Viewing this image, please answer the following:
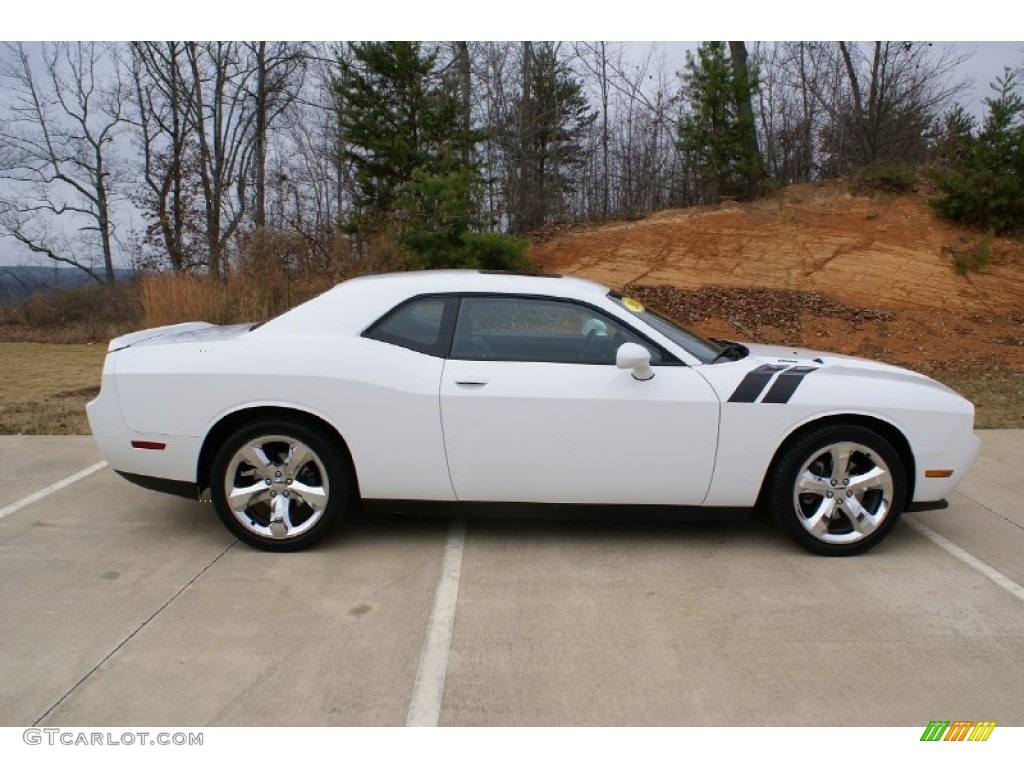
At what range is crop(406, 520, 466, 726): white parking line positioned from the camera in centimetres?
286

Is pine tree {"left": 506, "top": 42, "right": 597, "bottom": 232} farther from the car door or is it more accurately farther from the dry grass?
the car door

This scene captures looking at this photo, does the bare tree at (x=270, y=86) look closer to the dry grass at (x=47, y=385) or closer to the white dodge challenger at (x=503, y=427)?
the dry grass at (x=47, y=385)

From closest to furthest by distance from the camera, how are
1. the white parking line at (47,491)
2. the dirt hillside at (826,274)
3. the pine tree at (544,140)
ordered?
1. the white parking line at (47,491)
2. the dirt hillside at (826,274)
3. the pine tree at (544,140)

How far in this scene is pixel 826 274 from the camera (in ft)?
48.5

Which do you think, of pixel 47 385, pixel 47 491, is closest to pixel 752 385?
pixel 47 491

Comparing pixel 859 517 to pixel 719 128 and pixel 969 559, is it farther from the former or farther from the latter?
pixel 719 128

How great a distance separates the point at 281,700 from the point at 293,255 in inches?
455

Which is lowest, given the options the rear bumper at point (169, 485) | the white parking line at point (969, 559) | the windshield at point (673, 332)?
the white parking line at point (969, 559)

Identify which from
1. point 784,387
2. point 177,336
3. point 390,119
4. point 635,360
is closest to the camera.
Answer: point 635,360

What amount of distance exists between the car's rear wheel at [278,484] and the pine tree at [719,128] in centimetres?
1455

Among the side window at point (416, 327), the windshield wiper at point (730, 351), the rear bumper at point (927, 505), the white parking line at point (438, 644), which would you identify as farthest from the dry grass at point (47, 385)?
the rear bumper at point (927, 505)

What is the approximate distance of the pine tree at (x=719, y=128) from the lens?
16.4m

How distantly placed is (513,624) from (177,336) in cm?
259
